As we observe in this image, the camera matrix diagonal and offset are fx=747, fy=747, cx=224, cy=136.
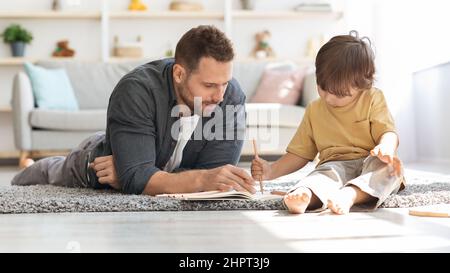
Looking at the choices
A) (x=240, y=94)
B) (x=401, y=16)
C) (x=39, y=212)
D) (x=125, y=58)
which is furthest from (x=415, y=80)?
(x=39, y=212)

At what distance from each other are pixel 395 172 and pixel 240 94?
0.66 meters

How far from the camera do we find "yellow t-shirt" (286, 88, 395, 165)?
2.23 m

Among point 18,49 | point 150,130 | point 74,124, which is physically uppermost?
point 18,49

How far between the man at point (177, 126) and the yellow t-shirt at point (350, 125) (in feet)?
0.98

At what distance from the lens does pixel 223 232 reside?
1.63 meters

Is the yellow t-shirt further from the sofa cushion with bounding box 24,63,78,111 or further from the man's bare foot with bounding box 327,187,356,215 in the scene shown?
the sofa cushion with bounding box 24,63,78,111

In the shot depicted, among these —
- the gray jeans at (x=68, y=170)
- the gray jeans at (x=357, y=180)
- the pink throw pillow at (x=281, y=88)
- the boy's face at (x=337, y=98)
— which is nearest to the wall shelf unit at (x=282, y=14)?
the pink throw pillow at (x=281, y=88)

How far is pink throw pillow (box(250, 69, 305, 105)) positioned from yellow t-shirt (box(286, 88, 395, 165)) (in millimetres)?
3201

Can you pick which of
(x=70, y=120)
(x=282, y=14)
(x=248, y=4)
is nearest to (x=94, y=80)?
(x=70, y=120)

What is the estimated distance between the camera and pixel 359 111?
2.25 m

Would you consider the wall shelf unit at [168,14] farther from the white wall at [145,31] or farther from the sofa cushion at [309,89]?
the sofa cushion at [309,89]

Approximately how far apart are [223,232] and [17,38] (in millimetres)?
5604

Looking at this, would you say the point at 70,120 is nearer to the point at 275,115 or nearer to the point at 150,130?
the point at 275,115
